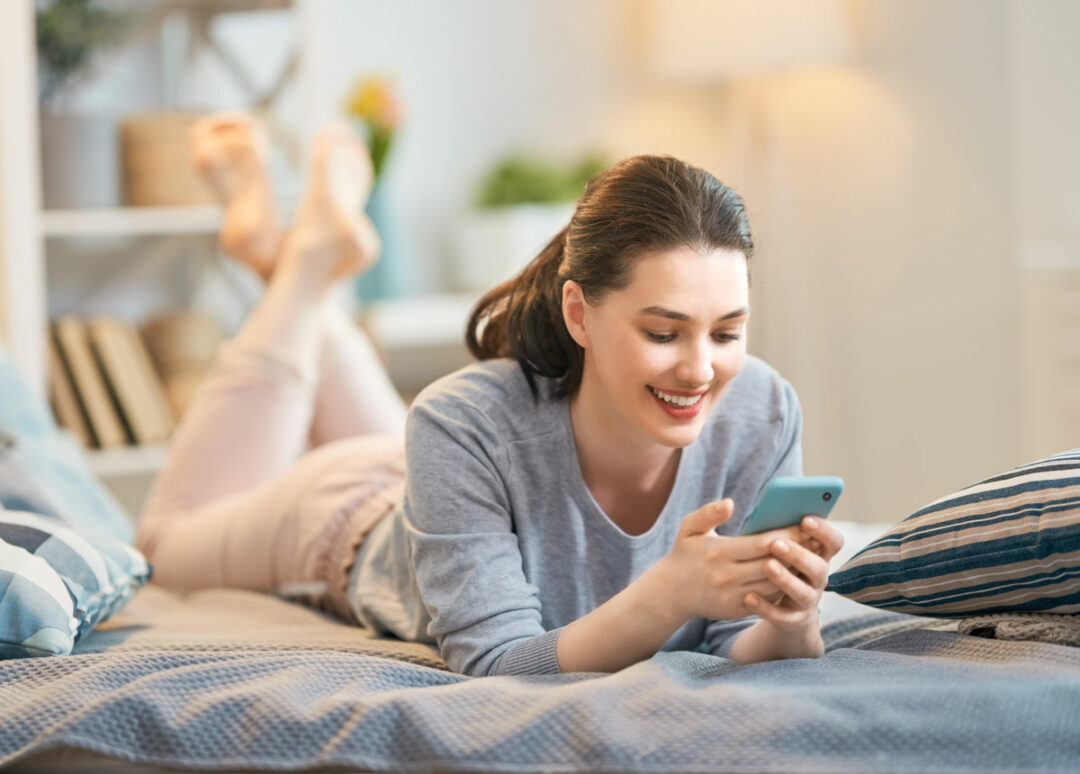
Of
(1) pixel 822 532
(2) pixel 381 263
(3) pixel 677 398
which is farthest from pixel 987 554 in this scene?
(2) pixel 381 263

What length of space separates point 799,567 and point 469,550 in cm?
30

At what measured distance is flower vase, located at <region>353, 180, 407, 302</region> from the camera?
295 cm

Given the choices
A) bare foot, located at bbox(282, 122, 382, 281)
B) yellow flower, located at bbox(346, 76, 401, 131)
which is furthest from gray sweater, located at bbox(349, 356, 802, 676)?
yellow flower, located at bbox(346, 76, 401, 131)

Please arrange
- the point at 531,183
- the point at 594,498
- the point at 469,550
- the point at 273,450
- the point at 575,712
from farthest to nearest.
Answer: the point at 531,183
the point at 273,450
the point at 594,498
the point at 469,550
the point at 575,712

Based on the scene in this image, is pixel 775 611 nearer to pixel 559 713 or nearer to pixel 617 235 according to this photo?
pixel 559 713

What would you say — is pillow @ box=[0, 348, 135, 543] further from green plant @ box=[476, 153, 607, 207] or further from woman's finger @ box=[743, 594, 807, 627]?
green plant @ box=[476, 153, 607, 207]

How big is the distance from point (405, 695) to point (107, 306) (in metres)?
2.01

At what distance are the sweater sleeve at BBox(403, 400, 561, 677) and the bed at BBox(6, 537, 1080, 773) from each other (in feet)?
0.14

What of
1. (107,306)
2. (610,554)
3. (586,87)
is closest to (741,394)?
(610,554)

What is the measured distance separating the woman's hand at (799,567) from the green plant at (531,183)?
2083 millimetres

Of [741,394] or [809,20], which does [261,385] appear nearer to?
[741,394]

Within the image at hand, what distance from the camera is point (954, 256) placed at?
2.76 meters

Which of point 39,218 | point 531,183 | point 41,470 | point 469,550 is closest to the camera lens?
point 469,550

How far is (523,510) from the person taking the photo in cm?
118
